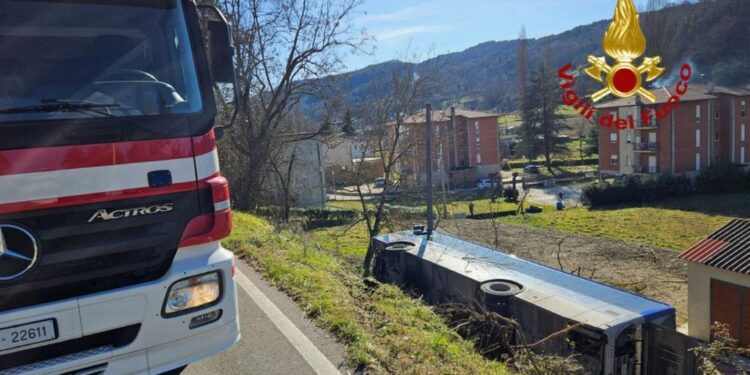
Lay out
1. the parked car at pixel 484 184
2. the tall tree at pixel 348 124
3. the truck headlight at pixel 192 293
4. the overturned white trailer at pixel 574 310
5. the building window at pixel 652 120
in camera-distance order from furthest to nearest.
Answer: the parked car at pixel 484 184 < the building window at pixel 652 120 < the tall tree at pixel 348 124 < the overturned white trailer at pixel 574 310 < the truck headlight at pixel 192 293

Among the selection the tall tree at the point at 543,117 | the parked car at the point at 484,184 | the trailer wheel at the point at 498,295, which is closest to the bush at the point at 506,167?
the tall tree at the point at 543,117

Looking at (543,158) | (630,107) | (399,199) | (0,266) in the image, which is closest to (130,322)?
(0,266)

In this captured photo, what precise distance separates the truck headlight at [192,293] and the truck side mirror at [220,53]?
145 centimetres

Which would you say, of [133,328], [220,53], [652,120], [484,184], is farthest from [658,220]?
[133,328]

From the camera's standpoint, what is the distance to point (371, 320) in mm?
5051

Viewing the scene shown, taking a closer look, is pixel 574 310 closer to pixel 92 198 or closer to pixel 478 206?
pixel 92 198

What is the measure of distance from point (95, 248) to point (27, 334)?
0.55m

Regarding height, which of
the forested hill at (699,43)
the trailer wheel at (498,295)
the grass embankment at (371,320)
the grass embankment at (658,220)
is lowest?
the grass embankment at (658,220)

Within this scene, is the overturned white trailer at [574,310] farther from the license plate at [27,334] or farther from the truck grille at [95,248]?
the license plate at [27,334]

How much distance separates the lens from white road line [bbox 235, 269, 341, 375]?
4.02 meters

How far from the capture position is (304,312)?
17.2 feet

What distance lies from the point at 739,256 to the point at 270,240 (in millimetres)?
12895

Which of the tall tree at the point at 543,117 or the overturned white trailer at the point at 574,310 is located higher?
the tall tree at the point at 543,117

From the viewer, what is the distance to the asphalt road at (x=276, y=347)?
403cm
